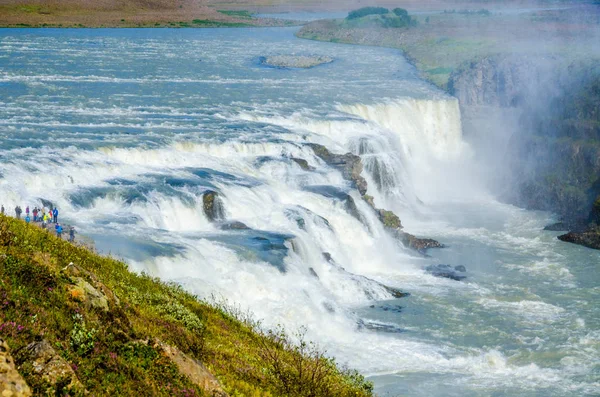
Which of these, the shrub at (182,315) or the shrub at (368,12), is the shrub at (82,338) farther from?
the shrub at (368,12)

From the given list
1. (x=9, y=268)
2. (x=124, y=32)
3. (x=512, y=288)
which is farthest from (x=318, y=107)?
(x=124, y=32)

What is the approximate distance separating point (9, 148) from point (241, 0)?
139 m

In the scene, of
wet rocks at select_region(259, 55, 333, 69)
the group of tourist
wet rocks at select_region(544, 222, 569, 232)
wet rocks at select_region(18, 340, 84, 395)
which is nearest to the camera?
wet rocks at select_region(18, 340, 84, 395)

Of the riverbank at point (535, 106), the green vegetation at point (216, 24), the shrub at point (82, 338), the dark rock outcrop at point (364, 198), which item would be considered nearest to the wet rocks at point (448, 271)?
the dark rock outcrop at point (364, 198)

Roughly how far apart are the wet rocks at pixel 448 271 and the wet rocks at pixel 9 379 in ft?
89.3

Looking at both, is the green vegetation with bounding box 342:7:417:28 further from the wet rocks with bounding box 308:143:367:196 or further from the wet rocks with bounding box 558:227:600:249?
the wet rocks with bounding box 558:227:600:249

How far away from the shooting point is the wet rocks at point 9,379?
8.41m

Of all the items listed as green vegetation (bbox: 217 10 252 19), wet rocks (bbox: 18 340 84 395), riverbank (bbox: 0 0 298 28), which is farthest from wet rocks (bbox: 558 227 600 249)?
Answer: green vegetation (bbox: 217 10 252 19)

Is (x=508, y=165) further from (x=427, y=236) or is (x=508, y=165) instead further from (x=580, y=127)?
(x=427, y=236)

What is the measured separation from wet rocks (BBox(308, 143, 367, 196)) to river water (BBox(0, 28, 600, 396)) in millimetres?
743

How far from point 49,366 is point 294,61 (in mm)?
76403

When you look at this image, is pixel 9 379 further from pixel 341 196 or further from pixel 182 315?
pixel 341 196

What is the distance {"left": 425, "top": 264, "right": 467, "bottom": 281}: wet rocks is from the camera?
34281 mm

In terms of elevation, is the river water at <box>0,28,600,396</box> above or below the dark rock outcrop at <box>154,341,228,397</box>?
below
